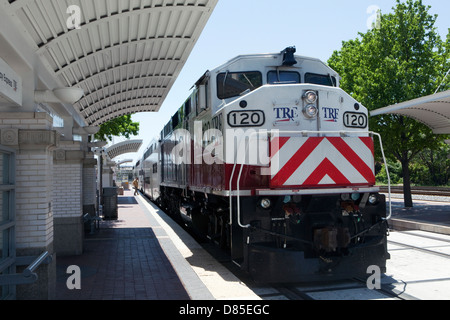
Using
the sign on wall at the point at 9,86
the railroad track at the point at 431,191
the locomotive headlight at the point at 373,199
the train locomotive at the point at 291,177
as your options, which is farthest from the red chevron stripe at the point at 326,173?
the railroad track at the point at 431,191

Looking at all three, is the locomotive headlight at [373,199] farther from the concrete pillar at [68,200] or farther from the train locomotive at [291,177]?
the concrete pillar at [68,200]

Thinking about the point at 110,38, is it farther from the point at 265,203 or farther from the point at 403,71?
the point at 403,71

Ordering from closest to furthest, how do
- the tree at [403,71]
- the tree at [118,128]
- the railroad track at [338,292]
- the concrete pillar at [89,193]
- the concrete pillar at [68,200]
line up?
the railroad track at [338,292] < the concrete pillar at [68,200] < the concrete pillar at [89,193] < the tree at [403,71] < the tree at [118,128]

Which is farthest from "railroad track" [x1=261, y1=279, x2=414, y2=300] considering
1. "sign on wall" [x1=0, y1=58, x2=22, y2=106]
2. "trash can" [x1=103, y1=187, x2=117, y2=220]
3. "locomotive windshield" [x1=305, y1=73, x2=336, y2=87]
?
"trash can" [x1=103, y1=187, x2=117, y2=220]

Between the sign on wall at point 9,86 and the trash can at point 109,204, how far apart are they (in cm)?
1081

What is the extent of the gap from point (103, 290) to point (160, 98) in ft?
27.1

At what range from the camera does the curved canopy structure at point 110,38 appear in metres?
6.02

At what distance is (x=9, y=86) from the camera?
5094 mm

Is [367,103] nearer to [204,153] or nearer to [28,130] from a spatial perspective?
[204,153]

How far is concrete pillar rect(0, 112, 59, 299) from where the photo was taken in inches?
219

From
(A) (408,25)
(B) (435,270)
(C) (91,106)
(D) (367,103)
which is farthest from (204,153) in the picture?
(A) (408,25)

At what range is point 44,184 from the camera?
572 centimetres

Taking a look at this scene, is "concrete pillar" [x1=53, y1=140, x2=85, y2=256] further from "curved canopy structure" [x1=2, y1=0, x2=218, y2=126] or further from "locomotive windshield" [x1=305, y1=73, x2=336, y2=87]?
"locomotive windshield" [x1=305, y1=73, x2=336, y2=87]

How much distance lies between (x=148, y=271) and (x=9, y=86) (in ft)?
12.9
